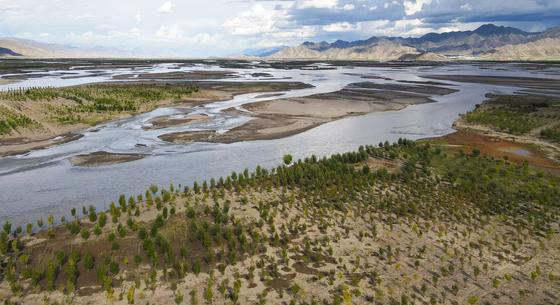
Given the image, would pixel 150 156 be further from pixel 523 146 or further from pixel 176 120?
pixel 523 146

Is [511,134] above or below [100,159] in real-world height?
below

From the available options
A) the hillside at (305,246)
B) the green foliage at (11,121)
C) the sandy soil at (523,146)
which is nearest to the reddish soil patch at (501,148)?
the sandy soil at (523,146)

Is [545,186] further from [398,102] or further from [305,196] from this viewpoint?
[398,102]

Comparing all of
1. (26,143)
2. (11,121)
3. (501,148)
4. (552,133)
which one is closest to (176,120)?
(26,143)

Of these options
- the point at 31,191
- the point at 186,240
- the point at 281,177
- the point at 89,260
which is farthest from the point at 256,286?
the point at 31,191

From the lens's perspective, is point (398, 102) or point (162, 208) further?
point (398, 102)

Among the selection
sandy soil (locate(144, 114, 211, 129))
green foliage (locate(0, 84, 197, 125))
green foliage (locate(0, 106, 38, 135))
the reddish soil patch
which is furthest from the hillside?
green foliage (locate(0, 84, 197, 125))

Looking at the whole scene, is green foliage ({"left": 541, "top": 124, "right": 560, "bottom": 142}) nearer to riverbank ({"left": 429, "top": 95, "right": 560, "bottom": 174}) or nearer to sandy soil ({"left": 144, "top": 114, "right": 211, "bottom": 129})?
riverbank ({"left": 429, "top": 95, "right": 560, "bottom": 174})
